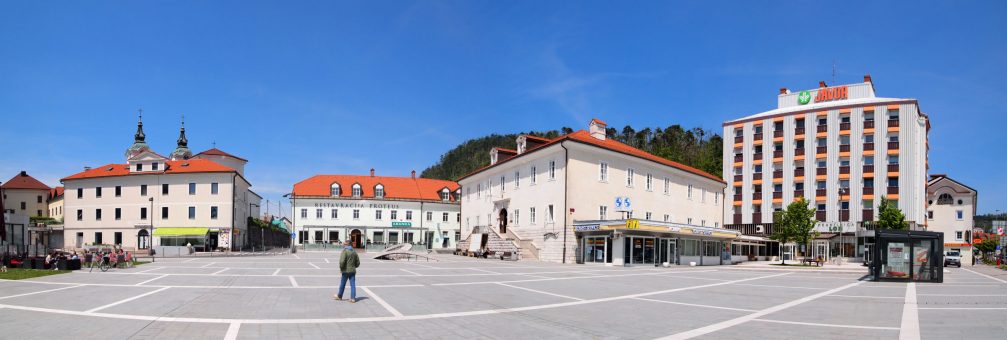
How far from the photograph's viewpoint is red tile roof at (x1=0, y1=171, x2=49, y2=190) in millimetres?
85912

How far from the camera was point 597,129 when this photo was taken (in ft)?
157

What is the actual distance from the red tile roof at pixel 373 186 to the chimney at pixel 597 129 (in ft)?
91.1

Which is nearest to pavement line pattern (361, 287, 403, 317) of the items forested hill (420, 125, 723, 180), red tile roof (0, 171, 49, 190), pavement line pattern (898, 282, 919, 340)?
pavement line pattern (898, 282, 919, 340)

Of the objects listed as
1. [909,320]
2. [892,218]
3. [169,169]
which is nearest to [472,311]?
[909,320]

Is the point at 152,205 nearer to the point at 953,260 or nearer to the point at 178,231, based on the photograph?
the point at 178,231

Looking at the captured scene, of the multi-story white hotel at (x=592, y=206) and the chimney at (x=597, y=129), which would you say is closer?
the multi-story white hotel at (x=592, y=206)

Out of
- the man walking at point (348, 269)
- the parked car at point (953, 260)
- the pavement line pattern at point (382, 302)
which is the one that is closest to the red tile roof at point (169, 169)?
the pavement line pattern at point (382, 302)

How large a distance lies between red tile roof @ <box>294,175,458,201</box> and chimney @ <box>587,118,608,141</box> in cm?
2777

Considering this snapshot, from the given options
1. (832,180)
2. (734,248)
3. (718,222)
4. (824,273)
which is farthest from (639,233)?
(832,180)

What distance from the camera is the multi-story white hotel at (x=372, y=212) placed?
212ft

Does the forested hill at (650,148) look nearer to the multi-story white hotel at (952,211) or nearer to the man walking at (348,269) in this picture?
the multi-story white hotel at (952,211)

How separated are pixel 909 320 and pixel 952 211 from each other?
77726 millimetres

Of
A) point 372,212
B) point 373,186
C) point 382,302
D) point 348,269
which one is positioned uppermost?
point 373,186

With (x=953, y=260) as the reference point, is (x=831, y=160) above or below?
above
